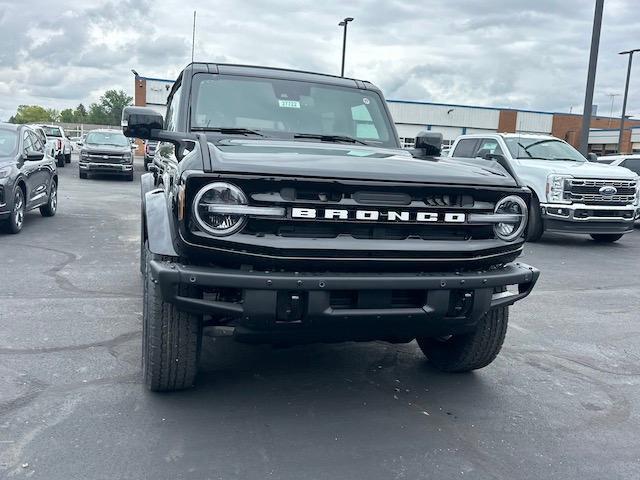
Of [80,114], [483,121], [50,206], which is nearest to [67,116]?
[80,114]

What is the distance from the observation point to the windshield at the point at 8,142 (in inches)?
388

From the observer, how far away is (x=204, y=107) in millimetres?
4594

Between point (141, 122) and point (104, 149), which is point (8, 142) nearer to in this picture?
point (141, 122)

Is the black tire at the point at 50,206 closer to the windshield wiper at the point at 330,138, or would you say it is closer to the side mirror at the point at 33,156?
the side mirror at the point at 33,156

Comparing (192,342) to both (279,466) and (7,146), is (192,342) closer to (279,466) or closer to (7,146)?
(279,466)

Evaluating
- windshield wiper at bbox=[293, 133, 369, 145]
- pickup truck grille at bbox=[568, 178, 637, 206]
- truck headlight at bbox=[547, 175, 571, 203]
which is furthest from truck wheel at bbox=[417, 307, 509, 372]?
pickup truck grille at bbox=[568, 178, 637, 206]

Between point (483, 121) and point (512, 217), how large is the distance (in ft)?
158

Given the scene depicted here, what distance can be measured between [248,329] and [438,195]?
122cm

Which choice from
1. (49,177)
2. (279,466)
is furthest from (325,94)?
(49,177)

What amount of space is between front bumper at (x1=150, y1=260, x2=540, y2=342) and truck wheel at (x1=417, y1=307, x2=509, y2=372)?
49 centimetres

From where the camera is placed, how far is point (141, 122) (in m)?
4.11

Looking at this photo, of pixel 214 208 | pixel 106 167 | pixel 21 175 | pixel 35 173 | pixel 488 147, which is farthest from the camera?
pixel 106 167

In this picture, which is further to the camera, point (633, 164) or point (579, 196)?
point (633, 164)

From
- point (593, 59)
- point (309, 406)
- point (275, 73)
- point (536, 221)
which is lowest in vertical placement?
point (309, 406)
